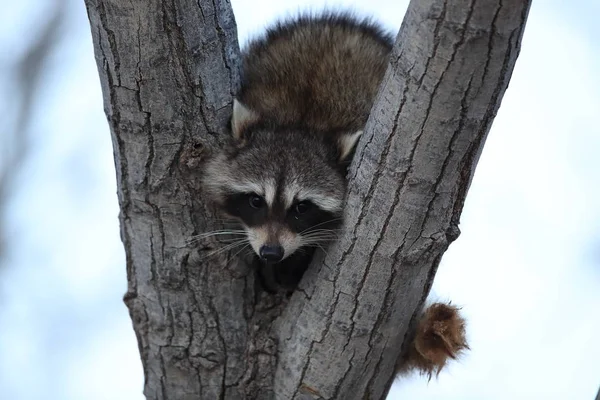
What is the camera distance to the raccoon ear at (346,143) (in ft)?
10.6

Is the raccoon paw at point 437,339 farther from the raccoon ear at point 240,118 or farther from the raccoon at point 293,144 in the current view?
the raccoon ear at point 240,118

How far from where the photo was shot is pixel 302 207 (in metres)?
3.30

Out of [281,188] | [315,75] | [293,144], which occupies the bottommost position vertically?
[281,188]

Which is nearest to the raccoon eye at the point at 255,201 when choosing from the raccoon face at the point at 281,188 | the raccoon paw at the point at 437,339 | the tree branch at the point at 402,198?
the raccoon face at the point at 281,188

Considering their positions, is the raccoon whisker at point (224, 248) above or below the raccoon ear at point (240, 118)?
below

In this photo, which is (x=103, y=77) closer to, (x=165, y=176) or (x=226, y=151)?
(x=165, y=176)

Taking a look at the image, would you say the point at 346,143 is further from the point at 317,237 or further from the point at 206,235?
the point at 206,235

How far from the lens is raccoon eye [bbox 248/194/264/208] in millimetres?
3326

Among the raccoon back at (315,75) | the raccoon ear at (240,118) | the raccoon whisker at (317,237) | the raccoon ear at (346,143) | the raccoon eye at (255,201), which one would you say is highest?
the raccoon back at (315,75)

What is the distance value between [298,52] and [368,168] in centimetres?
134

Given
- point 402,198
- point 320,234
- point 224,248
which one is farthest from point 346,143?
point 402,198

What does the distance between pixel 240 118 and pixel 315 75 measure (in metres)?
0.68

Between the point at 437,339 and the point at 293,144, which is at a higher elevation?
the point at 293,144

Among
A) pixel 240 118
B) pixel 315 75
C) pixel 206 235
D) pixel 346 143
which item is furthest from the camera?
pixel 315 75
